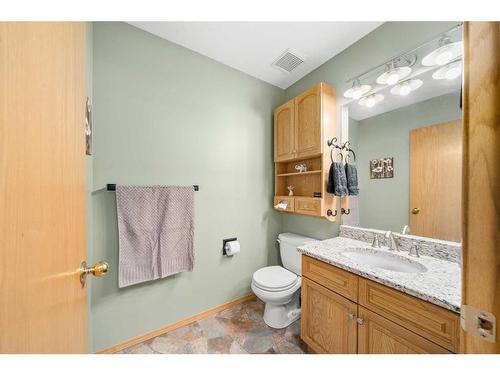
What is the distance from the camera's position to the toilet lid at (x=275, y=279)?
1.56 meters

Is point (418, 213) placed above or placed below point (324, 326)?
above

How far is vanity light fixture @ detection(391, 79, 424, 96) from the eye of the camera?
1285mm

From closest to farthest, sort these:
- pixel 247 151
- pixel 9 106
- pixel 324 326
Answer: pixel 9 106 → pixel 324 326 → pixel 247 151

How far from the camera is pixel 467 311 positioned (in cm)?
41

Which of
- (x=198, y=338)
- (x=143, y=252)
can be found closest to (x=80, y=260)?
(x=143, y=252)

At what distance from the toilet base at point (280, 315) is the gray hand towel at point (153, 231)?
82 centimetres

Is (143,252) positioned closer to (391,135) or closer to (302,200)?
(302,200)

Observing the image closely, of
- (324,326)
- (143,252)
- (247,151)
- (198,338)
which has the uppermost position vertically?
(247,151)

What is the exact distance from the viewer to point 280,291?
60.8 inches

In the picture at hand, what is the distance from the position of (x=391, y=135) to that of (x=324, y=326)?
4.75 ft

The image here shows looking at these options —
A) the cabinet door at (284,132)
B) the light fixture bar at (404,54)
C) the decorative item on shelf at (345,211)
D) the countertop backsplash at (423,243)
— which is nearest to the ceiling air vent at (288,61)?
the cabinet door at (284,132)

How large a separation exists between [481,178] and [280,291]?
57.9 inches

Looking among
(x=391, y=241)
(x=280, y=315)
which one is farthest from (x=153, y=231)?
(x=391, y=241)

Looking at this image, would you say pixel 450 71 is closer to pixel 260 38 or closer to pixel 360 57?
pixel 360 57
